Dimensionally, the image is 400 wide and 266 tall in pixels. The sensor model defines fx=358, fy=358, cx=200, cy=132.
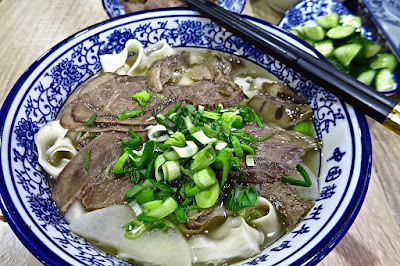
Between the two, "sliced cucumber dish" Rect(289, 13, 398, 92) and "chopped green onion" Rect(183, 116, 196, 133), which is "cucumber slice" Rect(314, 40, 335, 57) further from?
"chopped green onion" Rect(183, 116, 196, 133)

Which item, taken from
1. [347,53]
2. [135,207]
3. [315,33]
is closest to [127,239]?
[135,207]

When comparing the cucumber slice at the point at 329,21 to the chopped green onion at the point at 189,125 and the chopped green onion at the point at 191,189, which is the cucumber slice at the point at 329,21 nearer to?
the chopped green onion at the point at 189,125

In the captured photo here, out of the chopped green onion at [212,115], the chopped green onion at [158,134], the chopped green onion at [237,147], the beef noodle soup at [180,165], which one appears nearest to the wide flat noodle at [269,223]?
the beef noodle soup at [180,165]

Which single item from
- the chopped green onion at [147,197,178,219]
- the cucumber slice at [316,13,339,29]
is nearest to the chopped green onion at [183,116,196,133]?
the chopped green onion at [147,197,178,219]

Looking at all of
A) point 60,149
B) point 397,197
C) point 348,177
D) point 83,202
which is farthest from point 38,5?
point 397,197

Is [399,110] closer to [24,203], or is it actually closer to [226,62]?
[226,62]
